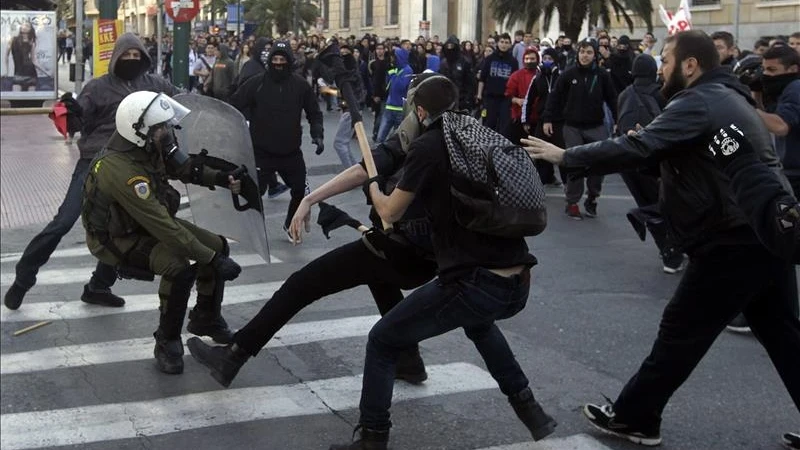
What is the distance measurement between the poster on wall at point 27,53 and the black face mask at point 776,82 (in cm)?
2139

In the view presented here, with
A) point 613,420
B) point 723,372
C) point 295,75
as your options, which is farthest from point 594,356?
point 295,75

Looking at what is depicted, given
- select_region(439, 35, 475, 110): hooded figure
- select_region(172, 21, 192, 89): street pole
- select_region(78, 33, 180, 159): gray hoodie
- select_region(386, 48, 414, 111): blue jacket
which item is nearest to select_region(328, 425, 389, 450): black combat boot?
select_region(78, 33, 180, 159): gray hoodie

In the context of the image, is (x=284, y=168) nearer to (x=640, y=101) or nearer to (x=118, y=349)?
(x=640, y=101)

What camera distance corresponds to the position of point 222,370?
5.28m

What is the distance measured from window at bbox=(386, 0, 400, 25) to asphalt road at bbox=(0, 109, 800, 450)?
154ft

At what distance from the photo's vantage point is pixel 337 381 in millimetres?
5832

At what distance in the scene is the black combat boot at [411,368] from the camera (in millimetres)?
5680

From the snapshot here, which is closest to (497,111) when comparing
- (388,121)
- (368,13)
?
(388,121)

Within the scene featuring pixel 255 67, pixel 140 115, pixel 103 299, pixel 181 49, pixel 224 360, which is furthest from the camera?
pixel 181 49

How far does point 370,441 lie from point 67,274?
16.6 feet

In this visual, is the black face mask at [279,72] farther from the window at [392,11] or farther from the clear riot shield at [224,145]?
the window at [392,11]

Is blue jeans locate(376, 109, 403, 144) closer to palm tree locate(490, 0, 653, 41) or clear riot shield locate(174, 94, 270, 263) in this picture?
clear riot shield locate(174, 94, 270, 263)

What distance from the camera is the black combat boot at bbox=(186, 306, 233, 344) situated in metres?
6.17

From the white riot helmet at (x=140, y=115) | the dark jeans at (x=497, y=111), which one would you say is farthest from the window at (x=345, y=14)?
the white riot helmet at (x=140, y=115)
